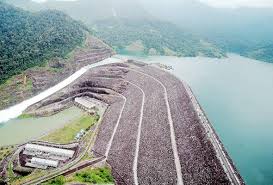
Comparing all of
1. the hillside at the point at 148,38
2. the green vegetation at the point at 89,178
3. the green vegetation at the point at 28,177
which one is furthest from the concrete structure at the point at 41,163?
the hillside at the point at 148,38

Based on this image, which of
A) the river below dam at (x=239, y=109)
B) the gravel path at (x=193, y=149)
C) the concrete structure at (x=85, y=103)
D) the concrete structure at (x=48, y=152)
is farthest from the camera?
the concrete structure at (x=85, y=103)

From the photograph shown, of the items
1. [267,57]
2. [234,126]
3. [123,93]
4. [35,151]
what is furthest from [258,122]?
[267,57]

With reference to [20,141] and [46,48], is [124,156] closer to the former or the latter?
[20,141]

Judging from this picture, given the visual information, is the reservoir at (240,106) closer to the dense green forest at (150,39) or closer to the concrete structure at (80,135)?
the dense green forest at (150,39)

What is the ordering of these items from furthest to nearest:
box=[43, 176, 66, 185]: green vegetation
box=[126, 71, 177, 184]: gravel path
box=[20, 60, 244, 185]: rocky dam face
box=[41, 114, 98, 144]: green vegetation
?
box=[41, 114, 98, 144]: green vegetation
box=[126, 71, 177, 184]: gravel path
box=[20, 60, 244, 185]: rocky dam face
box=[43, 176, 66, 185]: green vegetation

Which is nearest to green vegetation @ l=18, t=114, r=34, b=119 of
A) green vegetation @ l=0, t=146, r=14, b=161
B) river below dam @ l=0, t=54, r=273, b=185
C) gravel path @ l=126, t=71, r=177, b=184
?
river below dam @ l=0, t=54, r=273, b=185

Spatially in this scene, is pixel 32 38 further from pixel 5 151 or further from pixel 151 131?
pixel 151 131

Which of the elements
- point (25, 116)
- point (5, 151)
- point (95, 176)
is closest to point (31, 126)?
point (25, 116)

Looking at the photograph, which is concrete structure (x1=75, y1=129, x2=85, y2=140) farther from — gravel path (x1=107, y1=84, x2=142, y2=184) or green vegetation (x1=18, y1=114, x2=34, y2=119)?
green vegetation (x1=18, y1=114, x2=34, y2=119)
